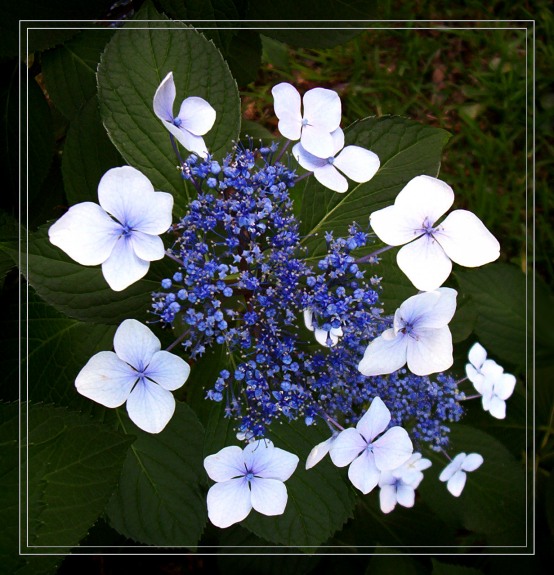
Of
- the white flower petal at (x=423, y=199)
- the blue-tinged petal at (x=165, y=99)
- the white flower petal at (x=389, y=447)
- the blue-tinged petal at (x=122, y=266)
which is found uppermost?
the blue-tinged petal at (x=165, y=99)

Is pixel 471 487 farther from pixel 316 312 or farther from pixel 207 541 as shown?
pixel 316 312

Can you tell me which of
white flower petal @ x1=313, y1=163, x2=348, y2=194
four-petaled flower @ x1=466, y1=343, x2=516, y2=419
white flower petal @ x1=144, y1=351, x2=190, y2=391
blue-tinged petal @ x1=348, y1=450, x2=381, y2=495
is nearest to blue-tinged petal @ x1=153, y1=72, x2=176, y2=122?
white flower petal @ x1=313, y1=163, x2=348, y2=194

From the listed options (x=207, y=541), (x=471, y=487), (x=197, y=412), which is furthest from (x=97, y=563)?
(x=471, y=487)

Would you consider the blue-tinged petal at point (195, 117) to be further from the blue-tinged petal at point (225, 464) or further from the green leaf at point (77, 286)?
the blue-tinged petal at point (225, 464)

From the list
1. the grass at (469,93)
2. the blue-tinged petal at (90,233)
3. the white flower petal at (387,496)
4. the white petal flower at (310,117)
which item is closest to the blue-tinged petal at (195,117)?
the white petal flower at (310,117)

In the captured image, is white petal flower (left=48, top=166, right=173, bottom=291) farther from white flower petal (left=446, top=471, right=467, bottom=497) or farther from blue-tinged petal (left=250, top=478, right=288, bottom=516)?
white flower petal (left=446, top=471, right=467, bottom=497)

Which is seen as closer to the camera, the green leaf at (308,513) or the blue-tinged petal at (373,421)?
the blue-tinged petal at (373,421)

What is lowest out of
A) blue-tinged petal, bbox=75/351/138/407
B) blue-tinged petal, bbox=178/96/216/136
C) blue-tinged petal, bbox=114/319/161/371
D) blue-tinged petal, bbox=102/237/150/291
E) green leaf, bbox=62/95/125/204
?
blue-tinged petal, bbox=75/351/138/407
